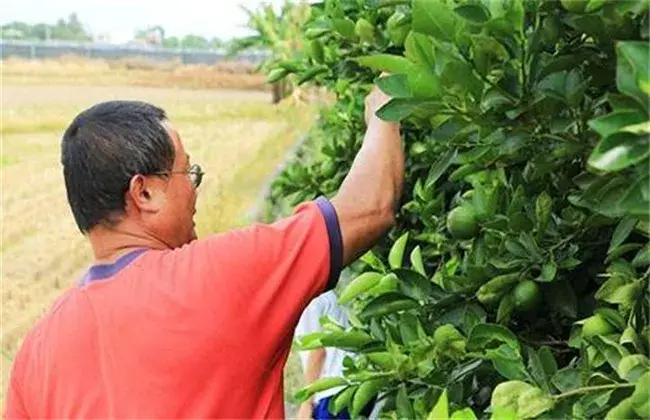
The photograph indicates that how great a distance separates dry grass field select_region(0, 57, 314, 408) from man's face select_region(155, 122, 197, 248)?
4.54m

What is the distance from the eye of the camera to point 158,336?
1695 mm

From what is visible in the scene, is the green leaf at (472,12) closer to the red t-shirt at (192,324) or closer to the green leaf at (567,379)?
the green leaf at (567,379)

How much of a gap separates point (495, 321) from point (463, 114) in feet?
1.20

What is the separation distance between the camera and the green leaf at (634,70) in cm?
94

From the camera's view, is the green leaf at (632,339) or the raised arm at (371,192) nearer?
the green leaf at (632,339)

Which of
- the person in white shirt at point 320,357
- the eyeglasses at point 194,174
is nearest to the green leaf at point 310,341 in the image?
the eyeglasses at point 194,174

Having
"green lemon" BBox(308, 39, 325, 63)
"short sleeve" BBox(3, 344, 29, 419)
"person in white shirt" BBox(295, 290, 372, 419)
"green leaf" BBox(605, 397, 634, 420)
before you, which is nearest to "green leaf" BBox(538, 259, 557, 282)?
"green leaf" BBox(605, 397, 634, 420)

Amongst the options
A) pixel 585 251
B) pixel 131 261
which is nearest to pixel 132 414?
pixel 131 261

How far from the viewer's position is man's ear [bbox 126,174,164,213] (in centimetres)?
182

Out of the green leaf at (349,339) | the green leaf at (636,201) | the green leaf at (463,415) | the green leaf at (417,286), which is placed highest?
the green leaf at (636,201)

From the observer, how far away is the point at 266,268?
171cm

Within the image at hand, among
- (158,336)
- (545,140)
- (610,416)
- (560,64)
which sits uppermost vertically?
(560,64)

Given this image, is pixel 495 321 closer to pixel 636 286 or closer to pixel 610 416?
pixel 636 286

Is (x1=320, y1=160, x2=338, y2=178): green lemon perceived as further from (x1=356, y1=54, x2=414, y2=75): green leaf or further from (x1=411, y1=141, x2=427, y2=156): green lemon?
(x1=356, y1=54, x2=414, y2=75): green leaf
